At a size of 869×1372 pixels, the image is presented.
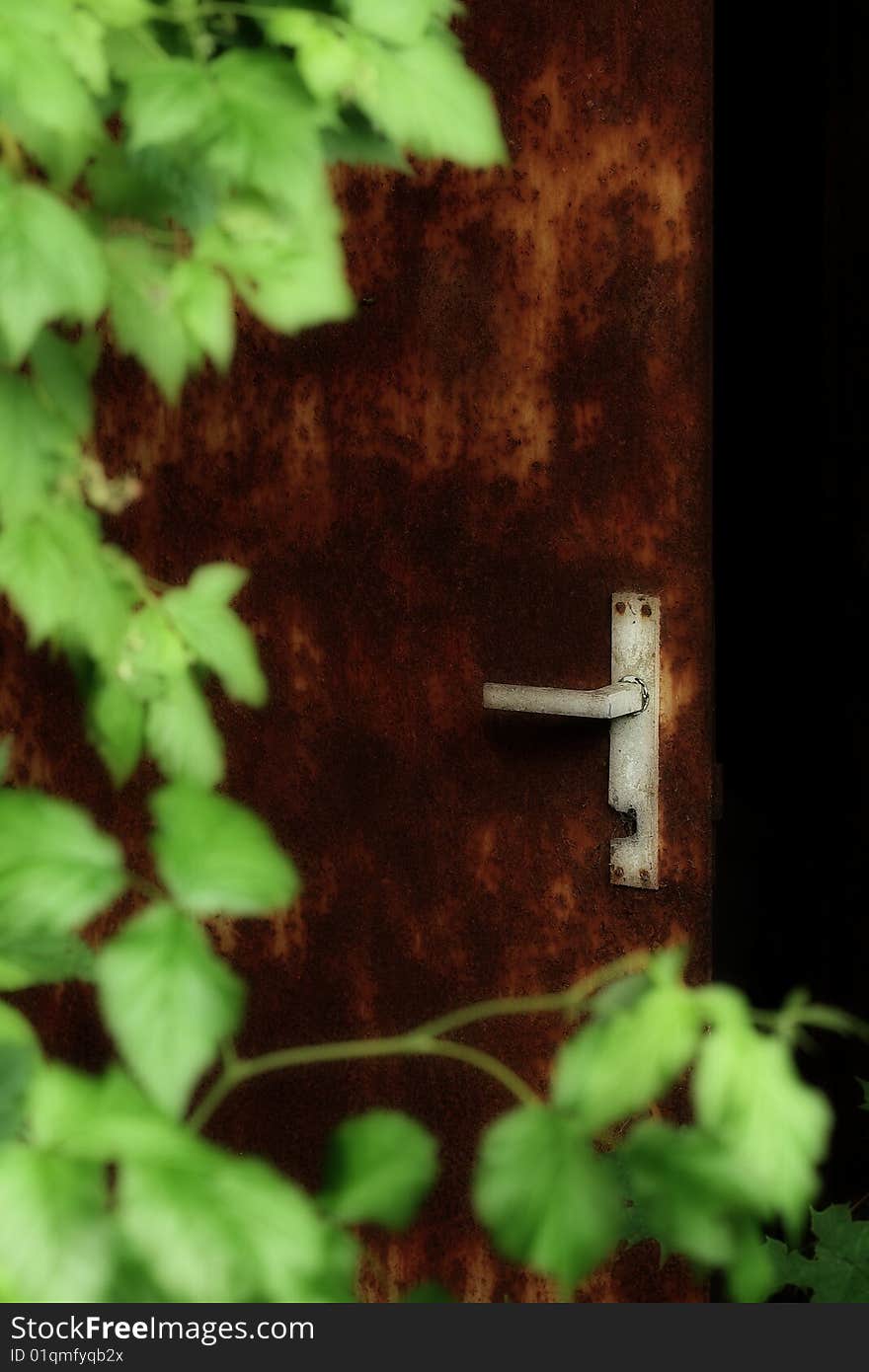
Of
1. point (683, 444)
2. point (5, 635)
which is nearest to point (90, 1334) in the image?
point (683, 444)

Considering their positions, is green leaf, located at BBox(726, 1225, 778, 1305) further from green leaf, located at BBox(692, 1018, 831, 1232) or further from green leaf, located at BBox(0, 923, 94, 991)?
green leaf, located at BBox(0, 923, 94, 991)

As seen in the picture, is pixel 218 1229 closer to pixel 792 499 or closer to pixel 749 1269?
pixel 749 1269

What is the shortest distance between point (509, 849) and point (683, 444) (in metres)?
0.56

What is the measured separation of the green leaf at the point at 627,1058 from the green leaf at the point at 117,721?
40 cm

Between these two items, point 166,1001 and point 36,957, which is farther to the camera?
point 36,957

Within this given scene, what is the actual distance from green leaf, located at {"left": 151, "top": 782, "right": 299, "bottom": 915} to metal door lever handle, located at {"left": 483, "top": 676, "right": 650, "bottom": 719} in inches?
32.3

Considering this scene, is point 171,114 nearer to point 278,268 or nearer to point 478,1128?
point 278,268

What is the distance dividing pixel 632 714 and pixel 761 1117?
921 mm

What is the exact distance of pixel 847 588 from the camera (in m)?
1.58

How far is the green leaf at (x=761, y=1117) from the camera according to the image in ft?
2.16

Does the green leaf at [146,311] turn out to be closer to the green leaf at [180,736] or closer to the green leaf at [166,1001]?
the green leaf at [180,736]

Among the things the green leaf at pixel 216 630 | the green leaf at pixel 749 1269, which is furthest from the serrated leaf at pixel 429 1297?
the green leaf at pixel 216 630

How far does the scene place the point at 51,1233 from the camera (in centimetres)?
56

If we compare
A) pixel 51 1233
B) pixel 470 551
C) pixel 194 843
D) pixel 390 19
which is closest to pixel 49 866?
pixel 194 843
